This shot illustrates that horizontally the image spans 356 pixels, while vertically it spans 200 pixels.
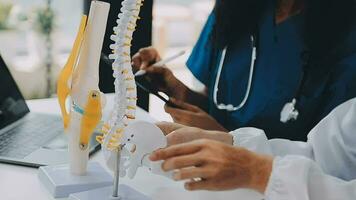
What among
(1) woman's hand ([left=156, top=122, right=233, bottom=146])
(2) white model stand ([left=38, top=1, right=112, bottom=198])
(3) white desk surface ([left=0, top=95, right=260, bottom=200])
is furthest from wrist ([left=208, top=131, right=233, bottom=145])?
(2) white model stand ([left=38, top=1, right=112, bottom=198])

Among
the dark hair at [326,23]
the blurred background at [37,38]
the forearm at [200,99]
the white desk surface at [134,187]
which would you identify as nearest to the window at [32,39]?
the blurred background at [37,38]

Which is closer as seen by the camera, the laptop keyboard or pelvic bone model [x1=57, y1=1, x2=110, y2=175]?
pelvic bone model [x1=57, y1=1, x2=110, y2=175]

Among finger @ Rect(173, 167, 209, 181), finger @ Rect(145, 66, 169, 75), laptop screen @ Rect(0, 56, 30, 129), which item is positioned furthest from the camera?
finger @ Rect(145, 66, 169, 75)

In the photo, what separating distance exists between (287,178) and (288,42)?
647mm

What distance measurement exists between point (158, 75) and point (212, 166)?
2.05ft

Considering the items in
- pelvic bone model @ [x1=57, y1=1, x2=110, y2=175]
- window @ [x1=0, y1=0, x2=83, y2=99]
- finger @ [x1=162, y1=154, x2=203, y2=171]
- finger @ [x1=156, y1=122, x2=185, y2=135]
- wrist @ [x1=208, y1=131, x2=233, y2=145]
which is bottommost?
window @ [x1=0, y1=0, x2=83, y2=99]

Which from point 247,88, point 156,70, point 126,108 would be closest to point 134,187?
point 126,108

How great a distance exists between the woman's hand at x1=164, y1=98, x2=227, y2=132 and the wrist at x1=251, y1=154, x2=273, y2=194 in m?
0.43

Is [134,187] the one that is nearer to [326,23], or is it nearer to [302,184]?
[302,184]

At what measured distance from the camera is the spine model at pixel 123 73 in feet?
2.49

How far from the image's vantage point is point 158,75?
132cm

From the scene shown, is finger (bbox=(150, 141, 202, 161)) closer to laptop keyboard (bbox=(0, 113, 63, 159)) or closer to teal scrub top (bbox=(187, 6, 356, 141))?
laptop keyboard (bbox=(0, 113, 63, 159))

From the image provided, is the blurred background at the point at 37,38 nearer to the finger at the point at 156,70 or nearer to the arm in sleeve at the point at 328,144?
the finger at the point at 156,70

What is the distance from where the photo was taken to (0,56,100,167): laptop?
99cm
